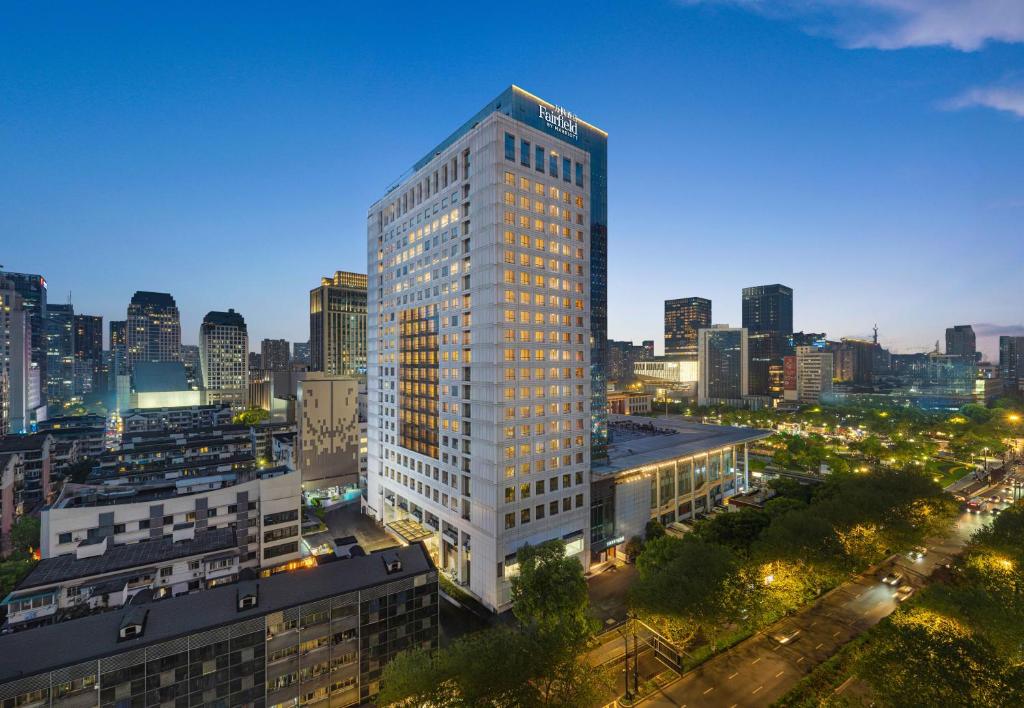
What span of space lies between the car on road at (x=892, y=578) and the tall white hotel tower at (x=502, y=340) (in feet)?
156

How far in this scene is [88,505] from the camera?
64188 millimetres

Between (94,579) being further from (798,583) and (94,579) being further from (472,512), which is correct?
(798,583)

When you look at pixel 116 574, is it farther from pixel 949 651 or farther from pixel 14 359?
pixel 14 359

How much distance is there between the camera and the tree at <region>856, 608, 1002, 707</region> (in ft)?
115

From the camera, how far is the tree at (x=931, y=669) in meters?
34.9

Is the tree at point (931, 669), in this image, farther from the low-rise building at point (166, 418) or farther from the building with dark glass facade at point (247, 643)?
the low-rise building at point (166, 418)

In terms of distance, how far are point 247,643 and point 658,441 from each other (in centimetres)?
9260

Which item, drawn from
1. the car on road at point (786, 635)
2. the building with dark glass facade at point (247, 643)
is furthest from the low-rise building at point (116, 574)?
the car on road at point (786, 635)

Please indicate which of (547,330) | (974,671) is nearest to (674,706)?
(974,671)

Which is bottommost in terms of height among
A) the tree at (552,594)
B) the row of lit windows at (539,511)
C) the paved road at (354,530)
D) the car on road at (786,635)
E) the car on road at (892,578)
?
the paved road at (354,530)

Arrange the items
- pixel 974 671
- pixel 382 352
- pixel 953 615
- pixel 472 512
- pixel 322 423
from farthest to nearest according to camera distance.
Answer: pixel 322 423, pixel 382 352, pixel 472 512, pixel 953 615, pixel 974 671

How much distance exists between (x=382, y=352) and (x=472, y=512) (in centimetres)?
4636

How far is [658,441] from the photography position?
364 feet

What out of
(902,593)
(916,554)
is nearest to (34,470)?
(902,593)
